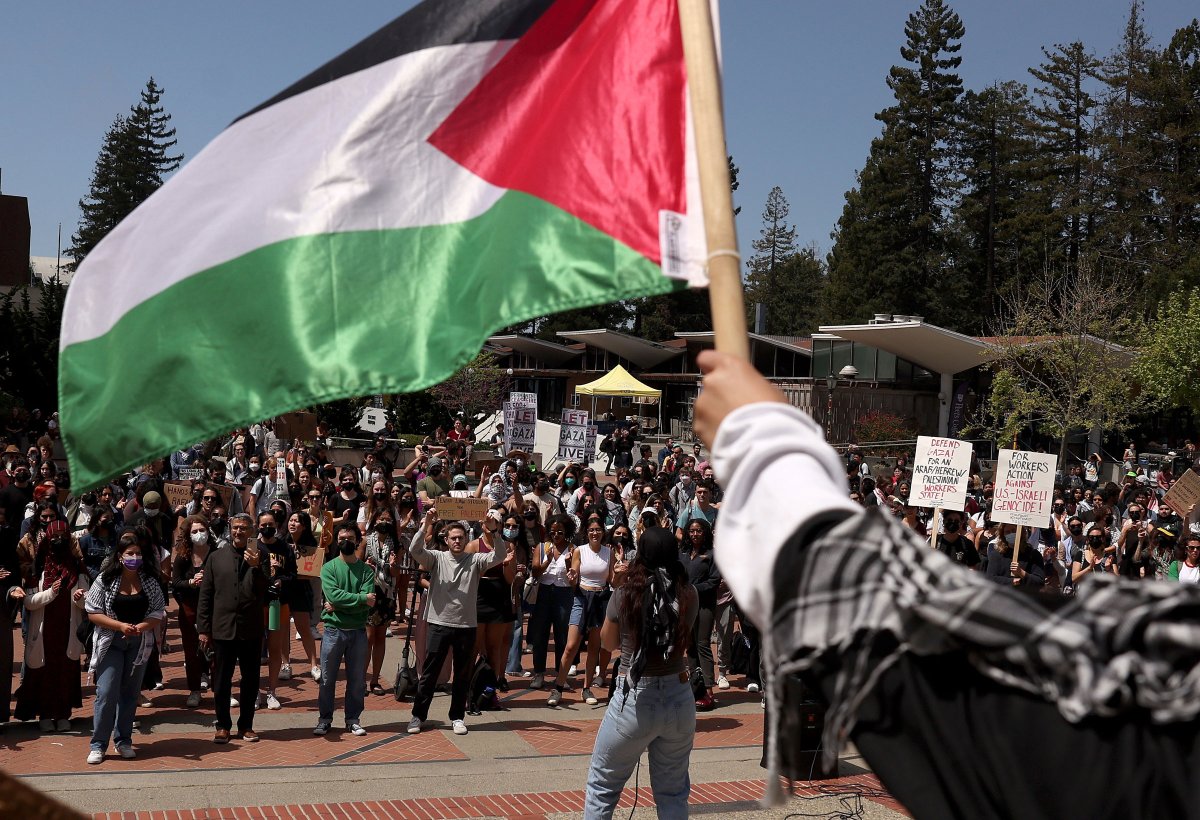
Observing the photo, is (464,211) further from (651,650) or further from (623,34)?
(651,650)

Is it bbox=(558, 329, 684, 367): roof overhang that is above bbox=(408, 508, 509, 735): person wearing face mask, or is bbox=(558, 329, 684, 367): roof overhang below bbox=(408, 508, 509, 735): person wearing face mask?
above

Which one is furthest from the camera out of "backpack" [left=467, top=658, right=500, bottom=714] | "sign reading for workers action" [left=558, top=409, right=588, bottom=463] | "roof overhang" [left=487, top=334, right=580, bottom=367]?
"roof overhang" [left=487, top=334, right=580, bottom=367]

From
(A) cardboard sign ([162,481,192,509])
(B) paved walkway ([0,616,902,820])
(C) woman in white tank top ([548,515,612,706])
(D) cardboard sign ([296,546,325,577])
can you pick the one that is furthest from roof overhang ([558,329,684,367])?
(B) paved walkway ([0,616,902,820])

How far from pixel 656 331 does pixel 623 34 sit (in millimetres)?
72467

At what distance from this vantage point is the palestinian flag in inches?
99.9

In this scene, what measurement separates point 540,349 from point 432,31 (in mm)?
52977

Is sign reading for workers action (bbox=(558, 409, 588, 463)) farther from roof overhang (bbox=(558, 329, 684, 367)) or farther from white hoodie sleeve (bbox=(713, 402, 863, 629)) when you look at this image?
roof overhang (bbox=(558, 329, 684, 367))

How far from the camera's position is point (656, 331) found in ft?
246

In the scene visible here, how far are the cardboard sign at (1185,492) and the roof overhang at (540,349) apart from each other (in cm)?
4005

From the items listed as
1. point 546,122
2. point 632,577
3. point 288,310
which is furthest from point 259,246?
point 632,577

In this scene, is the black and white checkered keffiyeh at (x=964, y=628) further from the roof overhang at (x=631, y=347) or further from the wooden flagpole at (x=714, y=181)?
the roof overhang at (x=631, y=347)

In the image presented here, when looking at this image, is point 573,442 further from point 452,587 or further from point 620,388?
point 620,388

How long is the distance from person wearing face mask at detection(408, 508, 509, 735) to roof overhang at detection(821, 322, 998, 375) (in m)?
30.7

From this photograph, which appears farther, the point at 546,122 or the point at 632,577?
the point at 632,577
